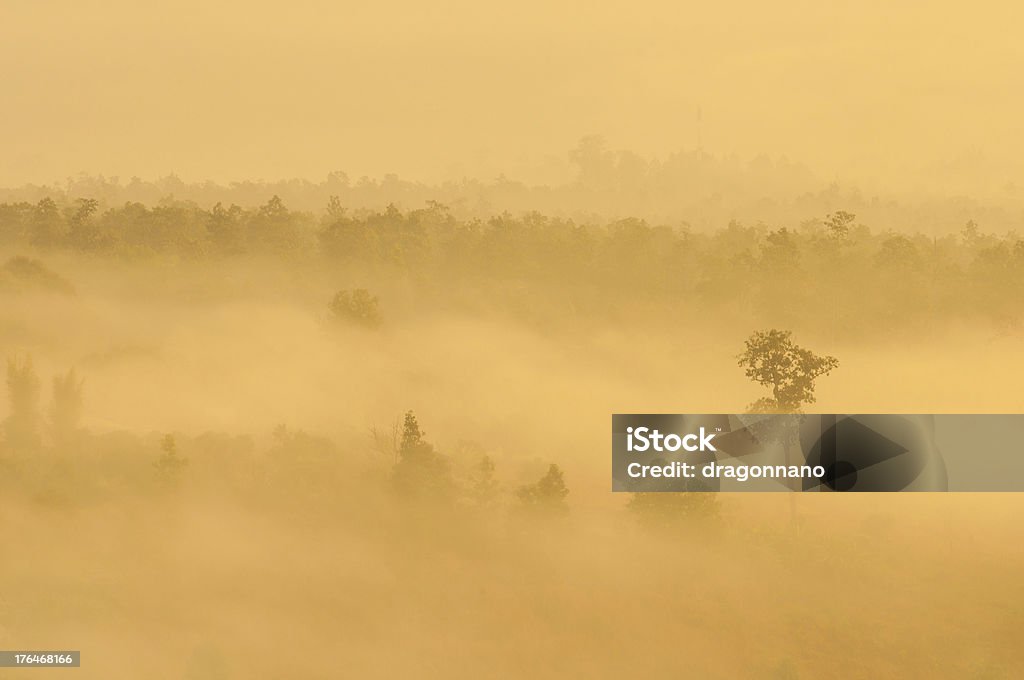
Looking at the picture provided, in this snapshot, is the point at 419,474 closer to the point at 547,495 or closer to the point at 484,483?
the point at 484,483

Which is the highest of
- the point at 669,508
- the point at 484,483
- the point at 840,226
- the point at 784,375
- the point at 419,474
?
the point at 840,226

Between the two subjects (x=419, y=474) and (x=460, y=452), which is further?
(x=460, y=452)

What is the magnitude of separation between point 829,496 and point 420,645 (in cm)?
1067

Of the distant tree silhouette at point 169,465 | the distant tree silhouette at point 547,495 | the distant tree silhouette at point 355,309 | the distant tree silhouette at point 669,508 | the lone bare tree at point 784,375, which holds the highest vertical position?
the distant tree silhouette at point 355,309

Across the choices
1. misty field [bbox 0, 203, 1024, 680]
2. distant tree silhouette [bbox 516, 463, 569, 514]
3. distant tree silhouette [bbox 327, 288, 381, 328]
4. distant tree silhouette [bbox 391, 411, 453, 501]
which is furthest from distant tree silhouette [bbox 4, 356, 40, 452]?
distant tree silhouette [bbox 516, 463, 569, 514]

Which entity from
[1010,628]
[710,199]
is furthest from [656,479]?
[710,199]

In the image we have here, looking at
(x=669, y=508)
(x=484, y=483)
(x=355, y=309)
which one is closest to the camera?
(x=669, y=508)

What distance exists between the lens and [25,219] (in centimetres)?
2988

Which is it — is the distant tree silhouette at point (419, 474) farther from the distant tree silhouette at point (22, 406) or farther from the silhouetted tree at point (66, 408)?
the distant tree silhouette at point (22, 406)

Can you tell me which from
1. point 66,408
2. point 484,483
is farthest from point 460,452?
point 66,408

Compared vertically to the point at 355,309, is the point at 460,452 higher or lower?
lower

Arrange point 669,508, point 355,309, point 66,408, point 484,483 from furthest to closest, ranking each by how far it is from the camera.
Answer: point 355,309 < point 66,408 < point 484,483 < point 669,508

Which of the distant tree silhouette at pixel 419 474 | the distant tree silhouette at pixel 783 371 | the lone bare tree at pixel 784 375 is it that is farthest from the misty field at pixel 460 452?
the distant tree silhouette at pixel 783 371

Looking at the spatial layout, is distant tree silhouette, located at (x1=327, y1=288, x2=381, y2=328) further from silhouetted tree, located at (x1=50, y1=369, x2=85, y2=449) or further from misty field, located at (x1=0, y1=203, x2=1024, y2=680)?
silhouetted tree, located at (x1=50, y1=369, x2=85, y2=449)
